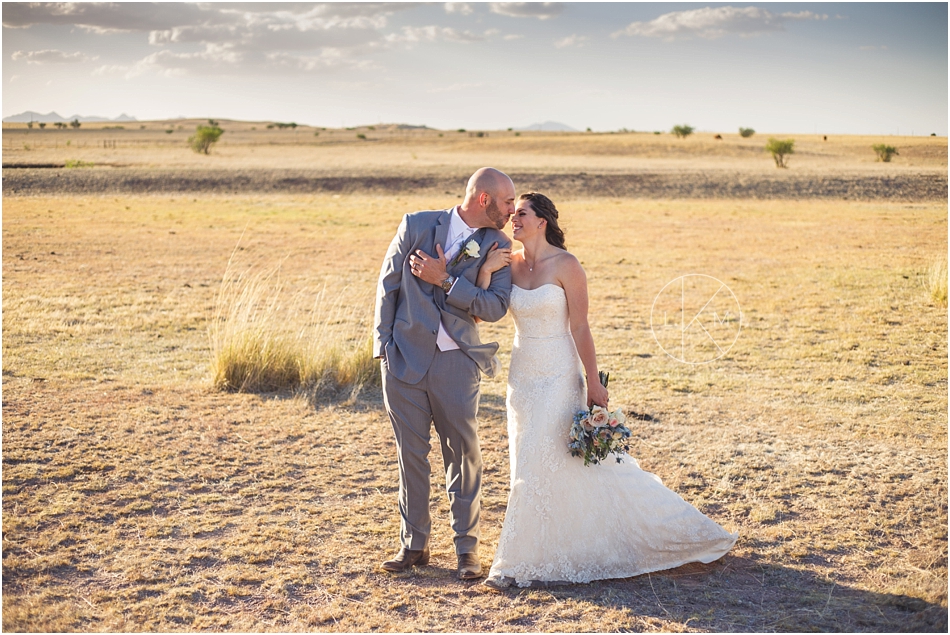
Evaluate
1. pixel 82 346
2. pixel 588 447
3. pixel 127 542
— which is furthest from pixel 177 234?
pixel 588 447

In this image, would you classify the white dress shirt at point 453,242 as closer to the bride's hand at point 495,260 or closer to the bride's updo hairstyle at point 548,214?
the bride's hand at point 495,260

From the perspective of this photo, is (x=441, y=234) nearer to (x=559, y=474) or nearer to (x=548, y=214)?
(x=548, y=214)

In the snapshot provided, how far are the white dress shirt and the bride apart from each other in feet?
0.74

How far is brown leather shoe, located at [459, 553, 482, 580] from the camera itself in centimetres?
439

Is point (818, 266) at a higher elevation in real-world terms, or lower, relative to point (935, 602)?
higher

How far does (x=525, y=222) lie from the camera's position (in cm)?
430

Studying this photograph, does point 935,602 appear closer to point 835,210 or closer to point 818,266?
point 818,266

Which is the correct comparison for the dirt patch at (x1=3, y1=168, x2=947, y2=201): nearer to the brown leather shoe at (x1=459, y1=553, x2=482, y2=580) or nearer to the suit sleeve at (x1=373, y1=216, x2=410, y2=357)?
the suit sleeve at (x1=373, y1=216, x2=410, y2=357)

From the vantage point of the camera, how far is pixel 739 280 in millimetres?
14773

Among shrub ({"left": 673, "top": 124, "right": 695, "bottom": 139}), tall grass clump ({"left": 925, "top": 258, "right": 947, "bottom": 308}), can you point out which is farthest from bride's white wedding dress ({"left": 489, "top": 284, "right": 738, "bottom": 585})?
shrub ({"left": 673, "top": 124, "right": 695, "bottom": 139})

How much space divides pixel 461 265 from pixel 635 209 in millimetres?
24017

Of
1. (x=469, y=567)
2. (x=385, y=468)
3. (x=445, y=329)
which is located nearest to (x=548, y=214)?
(x=445, y=329)

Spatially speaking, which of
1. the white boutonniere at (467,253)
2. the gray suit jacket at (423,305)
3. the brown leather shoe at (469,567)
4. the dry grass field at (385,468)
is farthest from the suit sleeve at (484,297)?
the dry grass field at (385,468)

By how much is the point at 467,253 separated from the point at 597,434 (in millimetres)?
1195
